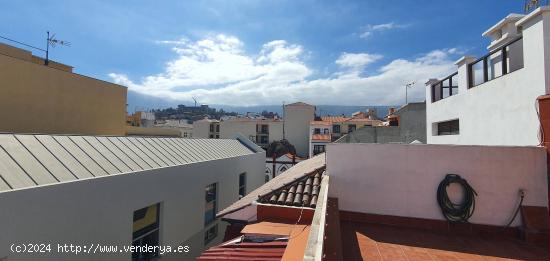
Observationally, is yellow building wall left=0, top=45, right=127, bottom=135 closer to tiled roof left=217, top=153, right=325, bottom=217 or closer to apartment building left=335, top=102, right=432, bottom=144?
tiled roof left=217, top=153, right=325, bottom=217

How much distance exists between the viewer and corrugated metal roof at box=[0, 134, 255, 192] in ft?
20.0

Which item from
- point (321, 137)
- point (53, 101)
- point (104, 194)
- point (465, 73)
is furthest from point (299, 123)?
point (104, 194)

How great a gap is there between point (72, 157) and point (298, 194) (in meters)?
5.89

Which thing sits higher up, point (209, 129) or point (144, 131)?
point (209, 129)

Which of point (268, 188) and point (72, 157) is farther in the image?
point (268, 188)

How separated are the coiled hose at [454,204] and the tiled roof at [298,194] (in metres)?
2.66

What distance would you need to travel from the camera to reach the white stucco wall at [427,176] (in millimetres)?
6094

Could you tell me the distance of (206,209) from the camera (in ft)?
45.5

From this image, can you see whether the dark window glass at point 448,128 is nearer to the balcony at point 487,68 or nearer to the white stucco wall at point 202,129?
the balcony at point 487,68

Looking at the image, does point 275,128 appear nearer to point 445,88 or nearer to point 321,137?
point 321,137

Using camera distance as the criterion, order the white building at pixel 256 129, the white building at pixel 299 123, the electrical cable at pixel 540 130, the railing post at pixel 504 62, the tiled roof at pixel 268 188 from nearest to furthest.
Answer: the electrical cable at pixel 540 130 < the tiled roof at pixel 268 188 < the railing post at pixel 504 62 < the white building at pixel 299 123 < the white building at pixel 256 129

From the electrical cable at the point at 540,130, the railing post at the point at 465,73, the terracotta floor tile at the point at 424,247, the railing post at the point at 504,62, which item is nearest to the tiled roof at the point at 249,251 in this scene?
the terracotta floor tile at the point at 424,247

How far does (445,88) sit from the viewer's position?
11398mm

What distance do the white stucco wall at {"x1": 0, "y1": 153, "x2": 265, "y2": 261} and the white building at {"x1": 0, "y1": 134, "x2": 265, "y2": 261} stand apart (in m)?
0.02
